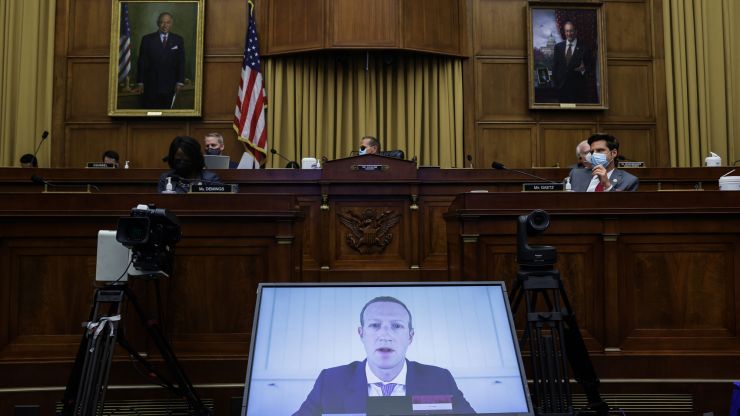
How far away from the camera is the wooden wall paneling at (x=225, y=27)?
784cm

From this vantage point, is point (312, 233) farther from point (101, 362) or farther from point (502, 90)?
point (502, 90)

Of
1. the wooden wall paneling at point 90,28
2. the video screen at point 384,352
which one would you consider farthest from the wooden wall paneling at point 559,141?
the video screen at point 384,352

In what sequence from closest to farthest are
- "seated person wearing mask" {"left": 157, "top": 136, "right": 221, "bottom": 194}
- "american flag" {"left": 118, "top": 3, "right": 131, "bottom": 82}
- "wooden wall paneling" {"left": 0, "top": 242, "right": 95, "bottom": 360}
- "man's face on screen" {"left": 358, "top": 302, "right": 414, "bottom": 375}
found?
"man's face on screen" {"left": 358, "top": 302, "right": 414, "bottom": 375} < "wooden wall paneling" {"left": 0, "top": 242, "right": 95, "bottom": 360} < "seated person wearing mask" {"left": 157, "top": 136, "right": 221, "bottom": 194} < "american flag" {"left": 118, "top": 3, "right": 131, "bottom": 82}

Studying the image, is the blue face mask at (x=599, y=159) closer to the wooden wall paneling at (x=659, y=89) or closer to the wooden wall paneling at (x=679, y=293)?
the wooden wall paneling at (x=679, y=293)

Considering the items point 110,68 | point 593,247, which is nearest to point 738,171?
point 593,247

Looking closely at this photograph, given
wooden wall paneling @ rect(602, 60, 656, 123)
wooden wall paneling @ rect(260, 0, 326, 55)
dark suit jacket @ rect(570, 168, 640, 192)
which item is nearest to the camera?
dark suit jacket @ rect(570, 168, 640, 192)

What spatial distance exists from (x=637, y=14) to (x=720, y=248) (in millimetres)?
6001

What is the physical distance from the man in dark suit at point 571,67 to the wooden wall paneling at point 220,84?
4244mm

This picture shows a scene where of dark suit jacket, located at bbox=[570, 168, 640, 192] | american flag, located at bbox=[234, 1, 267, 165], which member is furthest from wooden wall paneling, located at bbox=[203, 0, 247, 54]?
dark suit jacket, located at bbox=[570, 168, 640, 192]

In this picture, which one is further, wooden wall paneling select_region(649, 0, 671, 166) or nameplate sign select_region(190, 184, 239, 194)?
wooden wall paneling select_region(649, 0, 671, 166)

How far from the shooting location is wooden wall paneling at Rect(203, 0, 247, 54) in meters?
7.84

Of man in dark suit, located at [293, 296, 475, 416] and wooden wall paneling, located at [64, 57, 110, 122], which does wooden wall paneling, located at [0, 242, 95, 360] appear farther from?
wooden wall paneling, located at [64, 57, 110, 122]

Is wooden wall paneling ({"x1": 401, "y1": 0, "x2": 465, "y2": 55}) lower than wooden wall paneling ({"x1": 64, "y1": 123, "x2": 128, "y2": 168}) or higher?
higher

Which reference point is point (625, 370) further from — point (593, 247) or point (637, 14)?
point (637, 14)
